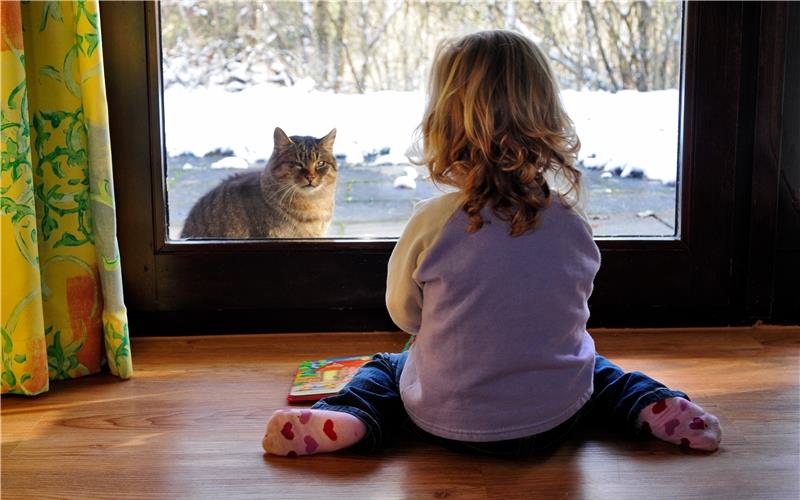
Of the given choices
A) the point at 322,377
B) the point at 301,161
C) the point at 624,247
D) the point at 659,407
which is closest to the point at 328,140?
the point at 301,161

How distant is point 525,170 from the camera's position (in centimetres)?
141

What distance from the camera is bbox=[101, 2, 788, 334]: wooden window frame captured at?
2.04m

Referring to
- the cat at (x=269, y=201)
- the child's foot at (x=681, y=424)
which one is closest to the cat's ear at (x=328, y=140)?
the cat at (x=269, y=201)

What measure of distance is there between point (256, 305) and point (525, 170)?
0.89 m

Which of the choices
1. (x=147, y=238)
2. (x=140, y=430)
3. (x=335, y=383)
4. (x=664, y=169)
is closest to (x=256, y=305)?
(x=147, y=238)

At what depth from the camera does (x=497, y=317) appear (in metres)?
1.40

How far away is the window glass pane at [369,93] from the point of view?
206 cm

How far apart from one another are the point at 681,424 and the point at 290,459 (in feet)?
1.96

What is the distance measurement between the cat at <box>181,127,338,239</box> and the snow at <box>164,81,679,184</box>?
3cm

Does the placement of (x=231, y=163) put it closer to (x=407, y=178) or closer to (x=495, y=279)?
(x=407, y=178)

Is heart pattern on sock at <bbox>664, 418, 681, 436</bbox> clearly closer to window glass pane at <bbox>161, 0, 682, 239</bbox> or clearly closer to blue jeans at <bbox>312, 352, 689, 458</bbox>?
blue jeans at <bbox>312, 352, 689, 458</bbox>

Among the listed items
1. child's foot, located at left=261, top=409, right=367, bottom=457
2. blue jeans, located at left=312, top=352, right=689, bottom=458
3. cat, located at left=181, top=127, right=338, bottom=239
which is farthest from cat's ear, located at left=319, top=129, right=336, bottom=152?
child's foot, located at left=261, top=409, right=367, bottom=457

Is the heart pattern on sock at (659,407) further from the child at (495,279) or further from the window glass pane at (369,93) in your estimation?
the window glass pane at (369,93)

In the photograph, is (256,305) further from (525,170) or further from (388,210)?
(525,170)
